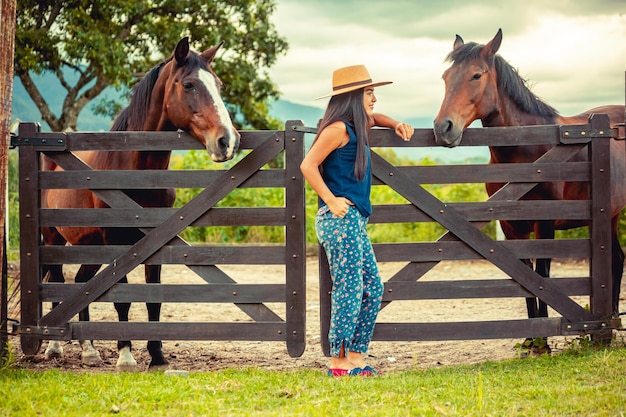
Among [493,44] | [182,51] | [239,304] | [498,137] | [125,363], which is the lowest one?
[125,363]

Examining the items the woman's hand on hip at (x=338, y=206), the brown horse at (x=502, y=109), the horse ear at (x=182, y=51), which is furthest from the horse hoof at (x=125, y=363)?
the brown horse at (x=502, y=109)

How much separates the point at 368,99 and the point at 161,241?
6.33ft

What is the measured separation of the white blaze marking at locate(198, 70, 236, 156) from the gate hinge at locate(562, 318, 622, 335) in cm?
301

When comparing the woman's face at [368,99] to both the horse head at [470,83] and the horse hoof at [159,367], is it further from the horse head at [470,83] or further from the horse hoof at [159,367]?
the horse hoof at [159,367]

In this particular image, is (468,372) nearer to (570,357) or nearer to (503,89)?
(570,357)

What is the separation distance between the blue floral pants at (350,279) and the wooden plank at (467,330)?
0.43 m

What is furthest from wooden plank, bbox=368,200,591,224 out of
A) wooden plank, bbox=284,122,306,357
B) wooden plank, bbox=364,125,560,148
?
wooden plank, bbox=284,122,306,357

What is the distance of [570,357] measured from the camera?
222 inches

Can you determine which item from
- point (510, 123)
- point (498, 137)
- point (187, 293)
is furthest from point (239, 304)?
point (510, 123)

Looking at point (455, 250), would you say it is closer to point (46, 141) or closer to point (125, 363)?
point (125, 363)

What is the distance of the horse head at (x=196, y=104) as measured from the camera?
5414mm

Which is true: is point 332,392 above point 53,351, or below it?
above

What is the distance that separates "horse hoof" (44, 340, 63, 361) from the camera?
652 centimetres

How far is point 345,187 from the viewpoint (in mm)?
5027
